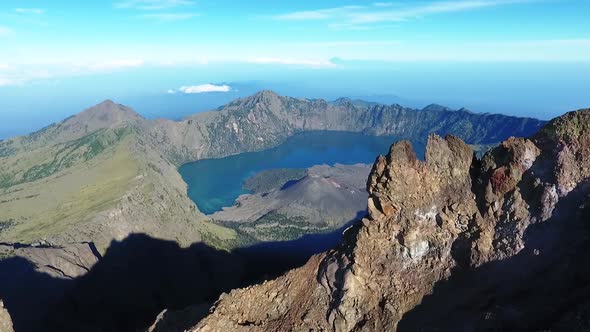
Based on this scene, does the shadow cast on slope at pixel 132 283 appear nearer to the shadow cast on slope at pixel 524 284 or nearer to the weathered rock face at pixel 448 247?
the weathered rock face at pixel 448 247

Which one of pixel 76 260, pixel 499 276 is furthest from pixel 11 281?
pixel 499 276

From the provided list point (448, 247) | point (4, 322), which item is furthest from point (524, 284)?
point (4, 322)

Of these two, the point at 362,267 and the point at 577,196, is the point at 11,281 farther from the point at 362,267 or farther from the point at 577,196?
the point at 577,196

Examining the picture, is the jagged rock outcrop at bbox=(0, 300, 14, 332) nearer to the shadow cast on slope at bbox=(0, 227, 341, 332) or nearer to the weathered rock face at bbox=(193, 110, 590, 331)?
the weathered rock face at bbox=(193, 110, 590, 331)

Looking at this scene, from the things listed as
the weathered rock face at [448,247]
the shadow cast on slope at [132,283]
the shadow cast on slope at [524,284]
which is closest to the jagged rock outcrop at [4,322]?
the weathered rock face at [448,247]

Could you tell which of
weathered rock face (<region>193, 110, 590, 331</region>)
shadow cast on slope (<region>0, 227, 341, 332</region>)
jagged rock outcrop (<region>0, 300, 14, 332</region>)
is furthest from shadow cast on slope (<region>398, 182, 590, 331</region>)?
shadow cast on slope (<region>0, 227, 341, 332</region>)

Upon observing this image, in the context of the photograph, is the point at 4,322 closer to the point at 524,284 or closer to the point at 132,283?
the point at 524,284
